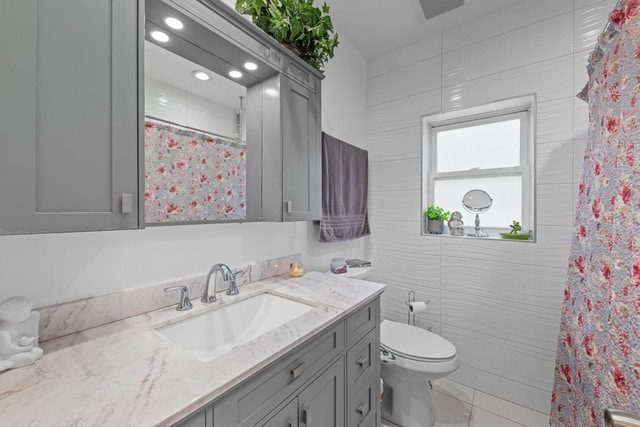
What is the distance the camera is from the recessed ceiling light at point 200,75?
3.67 feet

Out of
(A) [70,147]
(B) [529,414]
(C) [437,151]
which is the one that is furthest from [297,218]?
(B) [529,414]

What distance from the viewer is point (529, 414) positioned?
164 cm

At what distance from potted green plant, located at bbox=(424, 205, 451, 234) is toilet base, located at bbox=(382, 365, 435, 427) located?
1.08m

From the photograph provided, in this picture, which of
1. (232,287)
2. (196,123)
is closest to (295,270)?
(232,287)

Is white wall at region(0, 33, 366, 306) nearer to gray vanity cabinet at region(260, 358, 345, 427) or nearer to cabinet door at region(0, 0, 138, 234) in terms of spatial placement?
cabinet door at region(0, 0, 138, 234)

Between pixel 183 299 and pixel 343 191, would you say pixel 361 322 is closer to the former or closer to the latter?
pixel 183 299

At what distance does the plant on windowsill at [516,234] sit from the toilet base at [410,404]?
1112mm

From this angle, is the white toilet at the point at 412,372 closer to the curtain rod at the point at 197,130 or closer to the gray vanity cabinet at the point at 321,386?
the gray vanity cabinet at the point at 321,386

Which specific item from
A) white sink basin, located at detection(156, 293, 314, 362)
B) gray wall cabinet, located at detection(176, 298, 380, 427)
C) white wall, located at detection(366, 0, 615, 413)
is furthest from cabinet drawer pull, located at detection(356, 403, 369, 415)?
white wall, located at detection(366, 0, 615, 413)

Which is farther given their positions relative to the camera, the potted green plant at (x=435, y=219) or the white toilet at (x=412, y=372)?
the potted green plant at (x=435, y=219)

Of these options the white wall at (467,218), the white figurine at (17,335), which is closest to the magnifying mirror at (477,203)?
the white wall at (467,218)

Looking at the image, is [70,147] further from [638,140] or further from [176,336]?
[638,140]

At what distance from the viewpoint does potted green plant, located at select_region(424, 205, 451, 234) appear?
6.89ft

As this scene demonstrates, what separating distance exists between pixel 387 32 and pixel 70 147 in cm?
220
